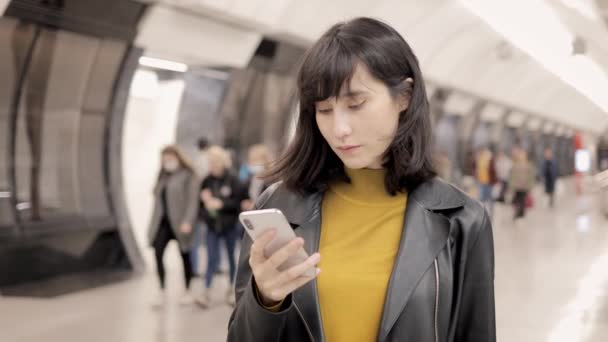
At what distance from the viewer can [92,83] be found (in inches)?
419

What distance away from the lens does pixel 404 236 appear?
2002mm

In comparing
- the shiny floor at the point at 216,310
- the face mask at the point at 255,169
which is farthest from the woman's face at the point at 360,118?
the face mask at the point at 255,169

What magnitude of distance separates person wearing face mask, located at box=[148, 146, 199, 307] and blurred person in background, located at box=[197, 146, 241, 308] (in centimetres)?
26

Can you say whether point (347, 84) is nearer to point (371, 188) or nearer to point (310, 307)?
point (371, 188)

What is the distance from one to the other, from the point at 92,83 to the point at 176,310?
160 inches

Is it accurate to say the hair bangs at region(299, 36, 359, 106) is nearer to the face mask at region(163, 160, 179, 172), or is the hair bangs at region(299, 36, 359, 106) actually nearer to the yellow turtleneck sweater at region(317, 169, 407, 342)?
the yellow turtleneck sweater at region(317, 169, 407, 342)

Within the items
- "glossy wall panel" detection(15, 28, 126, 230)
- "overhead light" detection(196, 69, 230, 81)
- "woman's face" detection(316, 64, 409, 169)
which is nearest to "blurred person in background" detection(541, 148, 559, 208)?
"overhead light" detection(196, 69, 230, 81)

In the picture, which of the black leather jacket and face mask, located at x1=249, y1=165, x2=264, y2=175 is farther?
face mask, located at x1=249, y1=165, x2=264, y2=175

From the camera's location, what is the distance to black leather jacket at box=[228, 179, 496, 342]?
190cm

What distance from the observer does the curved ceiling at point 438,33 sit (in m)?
10.1

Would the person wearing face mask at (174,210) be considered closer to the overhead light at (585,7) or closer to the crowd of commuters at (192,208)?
the crowd of commuters at (192,208)

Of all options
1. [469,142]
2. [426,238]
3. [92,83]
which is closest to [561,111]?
[469,142]

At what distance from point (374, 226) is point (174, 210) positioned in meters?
6.90

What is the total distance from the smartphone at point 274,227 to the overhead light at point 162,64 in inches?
515
